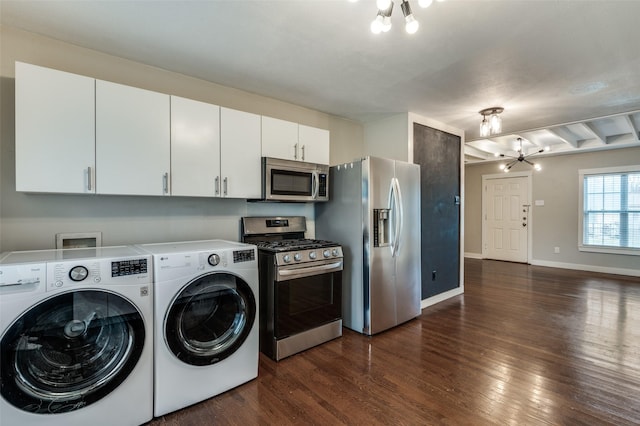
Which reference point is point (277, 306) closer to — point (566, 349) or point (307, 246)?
point (307, 246)

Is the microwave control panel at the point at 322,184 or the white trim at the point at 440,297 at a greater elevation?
the microwave control panel at the point at 322,184

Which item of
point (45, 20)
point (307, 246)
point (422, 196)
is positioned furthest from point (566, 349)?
point (45, 20)

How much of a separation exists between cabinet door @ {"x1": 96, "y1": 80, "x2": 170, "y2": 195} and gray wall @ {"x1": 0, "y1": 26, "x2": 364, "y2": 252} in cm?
35

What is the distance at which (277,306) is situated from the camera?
2477 mm

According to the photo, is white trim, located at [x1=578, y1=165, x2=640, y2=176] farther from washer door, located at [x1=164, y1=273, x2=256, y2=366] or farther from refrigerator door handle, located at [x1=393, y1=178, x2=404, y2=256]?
washer door, located at [x1=164, y1=273, x2=256, y2=366]

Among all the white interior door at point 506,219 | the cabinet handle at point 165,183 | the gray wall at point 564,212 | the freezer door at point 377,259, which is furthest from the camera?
the white interior door at point 506,219

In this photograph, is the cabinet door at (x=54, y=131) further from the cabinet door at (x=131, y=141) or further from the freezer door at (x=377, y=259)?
the freezer door at (x=377, y=259)

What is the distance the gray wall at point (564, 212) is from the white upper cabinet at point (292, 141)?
19.3ft

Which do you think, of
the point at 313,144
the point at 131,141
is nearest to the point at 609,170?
the point at 313,144

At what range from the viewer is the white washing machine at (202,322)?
6.08ft

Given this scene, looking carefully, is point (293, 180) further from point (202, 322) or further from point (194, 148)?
point (202, 322)

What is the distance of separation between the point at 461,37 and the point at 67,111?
2641mm

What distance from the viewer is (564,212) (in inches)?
250

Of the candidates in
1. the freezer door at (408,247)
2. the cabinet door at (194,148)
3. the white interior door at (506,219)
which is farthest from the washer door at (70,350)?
the white interior door at (506,219)
